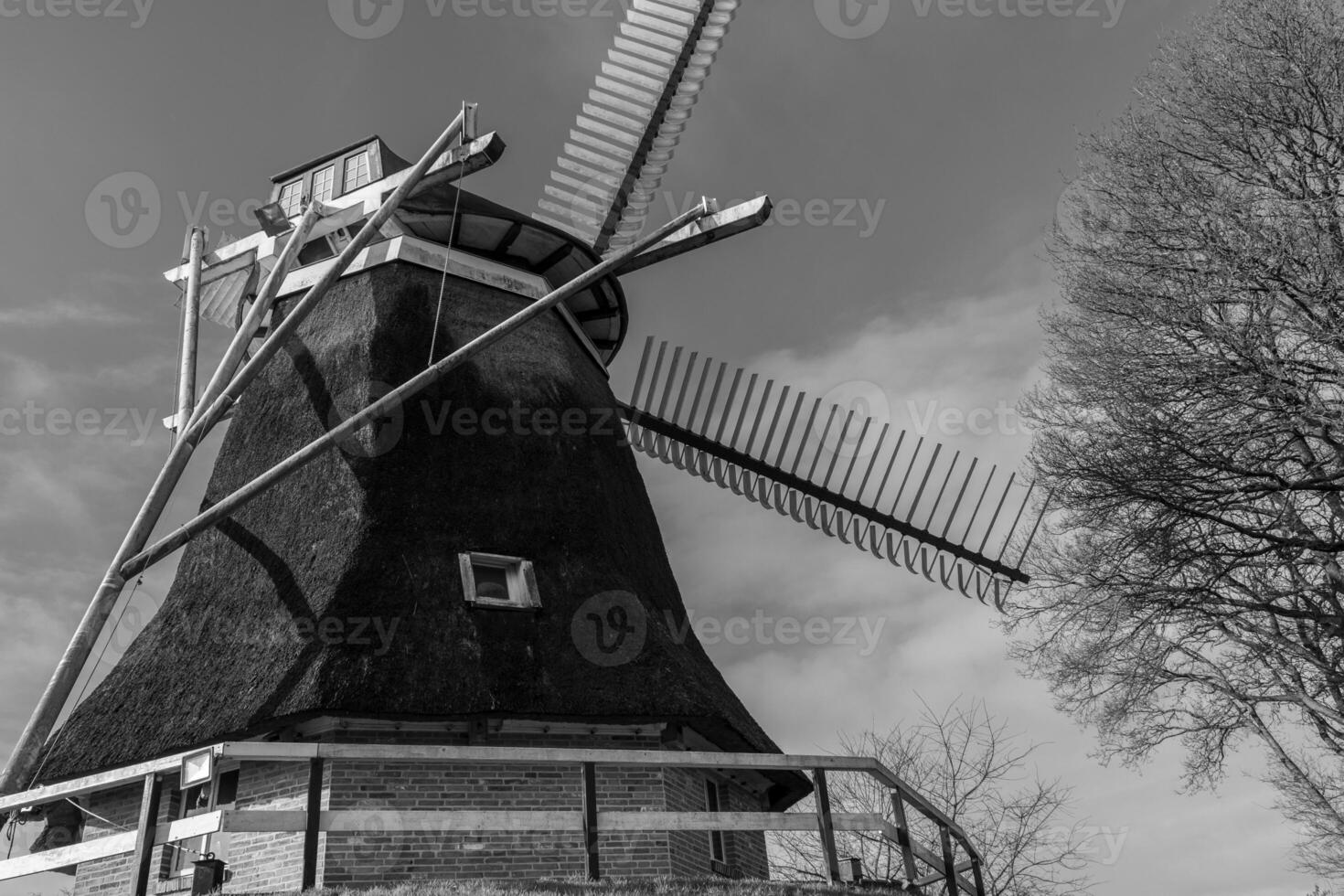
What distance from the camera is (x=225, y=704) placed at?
26.5 feet

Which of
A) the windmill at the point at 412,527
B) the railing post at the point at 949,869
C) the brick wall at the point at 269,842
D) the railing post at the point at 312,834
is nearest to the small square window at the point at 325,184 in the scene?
the windmill at the point at 412,527

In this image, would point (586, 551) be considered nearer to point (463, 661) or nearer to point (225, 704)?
point (463, 661)

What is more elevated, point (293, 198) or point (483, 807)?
point (293, 198)

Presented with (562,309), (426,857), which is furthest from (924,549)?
(426,857)

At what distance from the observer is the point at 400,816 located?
642 cm

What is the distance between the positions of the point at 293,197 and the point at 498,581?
20.4ft

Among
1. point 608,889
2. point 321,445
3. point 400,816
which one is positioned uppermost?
point 321,445

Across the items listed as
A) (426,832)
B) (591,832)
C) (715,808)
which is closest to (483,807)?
(426,832)

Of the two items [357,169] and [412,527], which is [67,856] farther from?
[357,169]

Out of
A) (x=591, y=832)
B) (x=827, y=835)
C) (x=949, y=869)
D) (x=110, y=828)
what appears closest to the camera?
(x=591, y=832)

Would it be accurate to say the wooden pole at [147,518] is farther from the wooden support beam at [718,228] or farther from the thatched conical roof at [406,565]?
the wooden support beam at [718,228]

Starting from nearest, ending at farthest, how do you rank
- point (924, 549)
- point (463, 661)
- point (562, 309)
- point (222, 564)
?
point (463, 661)
point (222, 564)
point (562, 309)
point (924, 549)


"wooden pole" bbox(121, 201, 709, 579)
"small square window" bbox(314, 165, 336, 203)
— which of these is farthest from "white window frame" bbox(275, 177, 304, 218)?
"wooden pole" bbox(121, 201, 709, 579)

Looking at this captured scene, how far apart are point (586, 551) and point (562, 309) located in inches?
143
